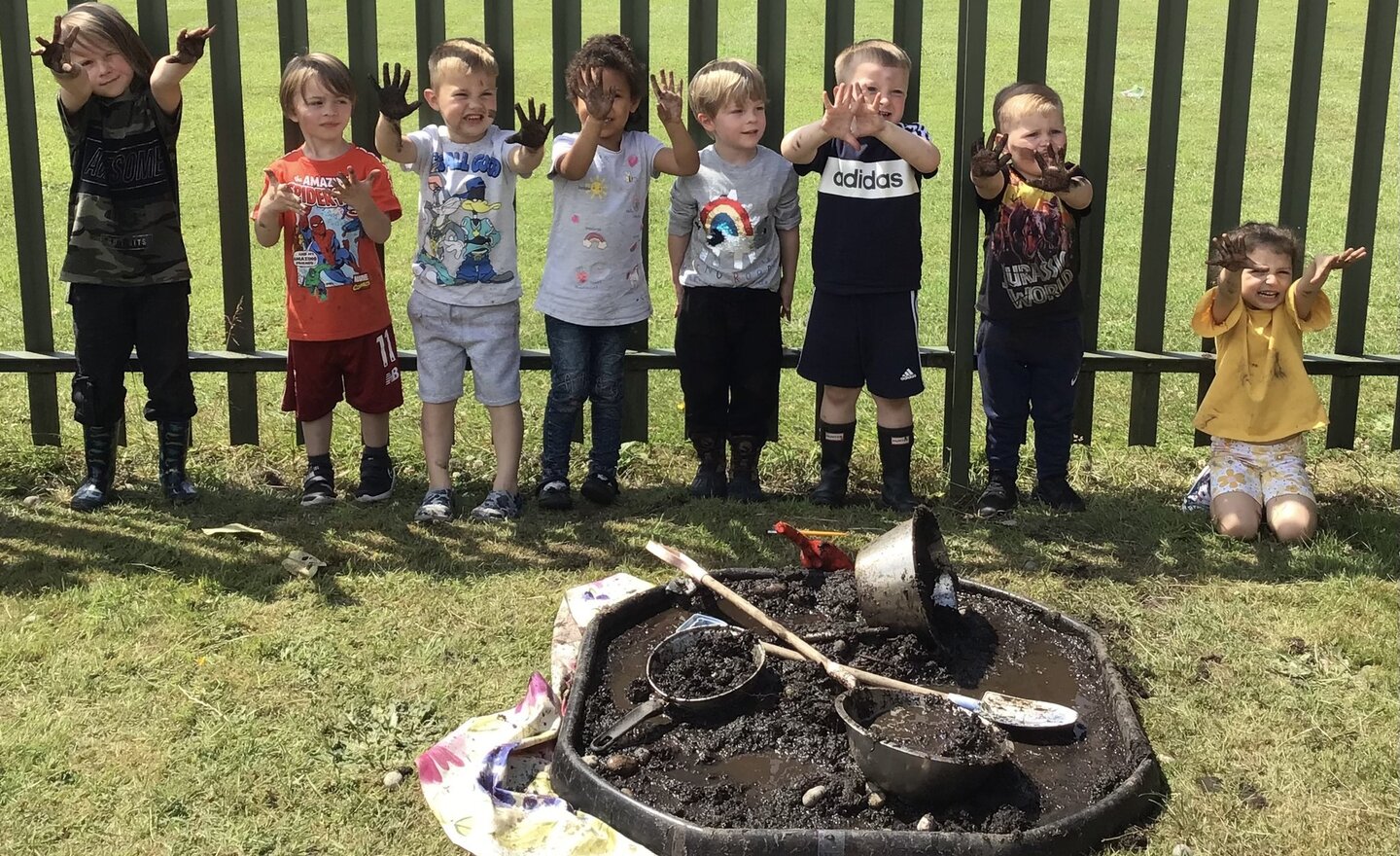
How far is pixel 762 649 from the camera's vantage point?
384 cm

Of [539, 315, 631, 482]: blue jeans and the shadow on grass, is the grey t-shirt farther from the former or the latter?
the shadow on grass

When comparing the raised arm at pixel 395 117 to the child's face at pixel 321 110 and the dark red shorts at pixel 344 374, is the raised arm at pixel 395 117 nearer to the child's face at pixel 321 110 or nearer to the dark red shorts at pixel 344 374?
the child's face at pixel 321 110

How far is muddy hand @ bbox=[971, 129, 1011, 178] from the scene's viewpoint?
5039mm

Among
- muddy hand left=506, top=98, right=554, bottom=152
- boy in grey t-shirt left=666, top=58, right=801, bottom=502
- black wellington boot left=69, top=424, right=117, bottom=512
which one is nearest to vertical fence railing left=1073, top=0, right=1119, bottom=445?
boy in grey t-shirt left=666, top=58, right=801, bottom=502

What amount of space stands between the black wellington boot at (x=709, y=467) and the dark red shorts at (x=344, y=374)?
47.8 inches

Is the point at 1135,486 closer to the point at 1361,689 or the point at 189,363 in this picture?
the point at 1361,689

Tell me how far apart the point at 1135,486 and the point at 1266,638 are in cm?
A: 143

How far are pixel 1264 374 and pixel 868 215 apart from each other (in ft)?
5.33

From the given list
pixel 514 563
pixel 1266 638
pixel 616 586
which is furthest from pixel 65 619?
pixel 1266 638

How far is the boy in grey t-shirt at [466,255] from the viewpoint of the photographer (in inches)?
200

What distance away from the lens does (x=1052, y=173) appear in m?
4.88

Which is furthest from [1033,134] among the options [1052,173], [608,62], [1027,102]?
[608,62]

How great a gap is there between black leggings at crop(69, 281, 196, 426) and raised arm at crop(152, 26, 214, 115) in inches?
27.1

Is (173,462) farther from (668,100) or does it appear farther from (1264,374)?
(1264,374)
